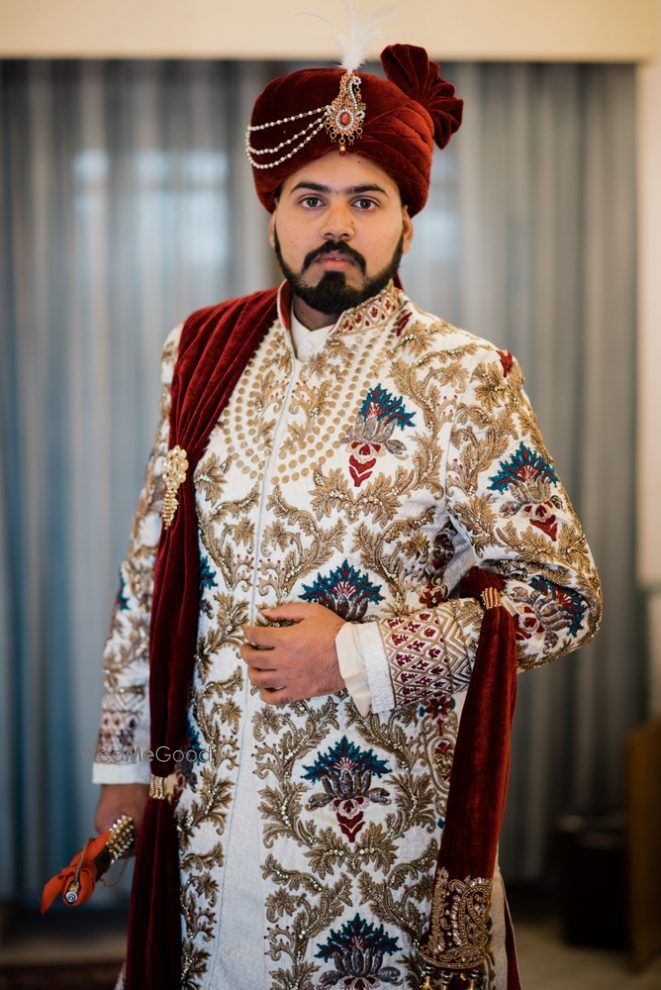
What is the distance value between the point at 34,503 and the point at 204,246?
37.4 inches

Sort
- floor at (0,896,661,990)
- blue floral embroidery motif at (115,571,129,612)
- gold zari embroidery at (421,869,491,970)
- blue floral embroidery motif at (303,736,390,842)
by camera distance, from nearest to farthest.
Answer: gold zari embroidery at (421,869,491,970), blue floral embroidery motif at (303,736,390,842), blue floral embroidery motif at (115,571,129,612), floor at (0,896,661,990)

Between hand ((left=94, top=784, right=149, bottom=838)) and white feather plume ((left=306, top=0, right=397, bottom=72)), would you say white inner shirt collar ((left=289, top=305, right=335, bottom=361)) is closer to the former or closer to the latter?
white feather plume ((left=306, top=0, right=397, bottom=72))

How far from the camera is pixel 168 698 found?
1.51 metres

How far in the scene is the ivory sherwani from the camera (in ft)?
4.58

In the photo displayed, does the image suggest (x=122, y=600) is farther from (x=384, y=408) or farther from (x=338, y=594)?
(x=384, y=408)

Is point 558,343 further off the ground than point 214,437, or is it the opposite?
point 558,343

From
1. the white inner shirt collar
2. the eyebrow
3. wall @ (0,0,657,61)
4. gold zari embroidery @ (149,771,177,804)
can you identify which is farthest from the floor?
wall @ (0,0,657,61)

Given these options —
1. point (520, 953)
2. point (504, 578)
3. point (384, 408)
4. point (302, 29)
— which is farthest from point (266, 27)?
point (520, 953)

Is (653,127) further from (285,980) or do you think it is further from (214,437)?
(285,980)

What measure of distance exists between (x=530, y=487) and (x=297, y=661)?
40cm

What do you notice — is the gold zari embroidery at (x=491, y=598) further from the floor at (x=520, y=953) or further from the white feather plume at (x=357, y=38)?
the floor at (x=520, y=953)

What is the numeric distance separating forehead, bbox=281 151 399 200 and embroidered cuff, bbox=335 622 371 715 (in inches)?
25.6

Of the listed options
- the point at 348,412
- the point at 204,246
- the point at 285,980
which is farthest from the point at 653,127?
the point at 285,980

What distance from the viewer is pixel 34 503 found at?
3078mm
